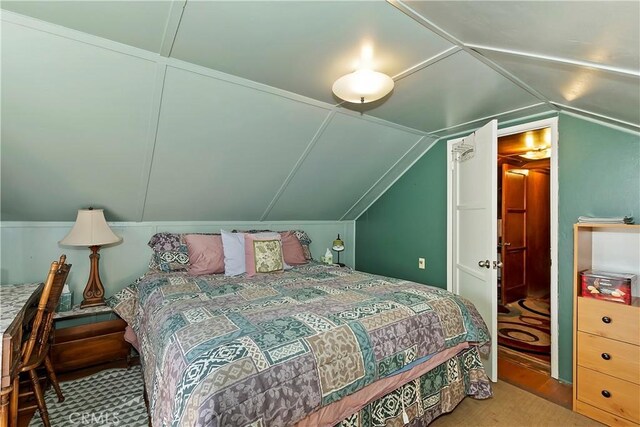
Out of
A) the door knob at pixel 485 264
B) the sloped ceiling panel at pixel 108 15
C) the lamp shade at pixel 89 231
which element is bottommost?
the door knob at pixel 485 264

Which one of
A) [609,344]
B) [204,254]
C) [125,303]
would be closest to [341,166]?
[204,254]

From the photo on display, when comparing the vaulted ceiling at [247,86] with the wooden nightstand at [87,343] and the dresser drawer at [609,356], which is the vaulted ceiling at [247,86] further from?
the dresser drawer at [609,356]

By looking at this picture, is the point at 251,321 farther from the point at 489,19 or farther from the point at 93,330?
the point at 93,330

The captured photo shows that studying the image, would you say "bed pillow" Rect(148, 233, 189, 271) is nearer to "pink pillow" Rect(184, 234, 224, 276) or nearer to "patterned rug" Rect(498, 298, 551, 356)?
"pink pillow" Rect(184, 234, 224, 276)

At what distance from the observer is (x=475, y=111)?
2494 mm

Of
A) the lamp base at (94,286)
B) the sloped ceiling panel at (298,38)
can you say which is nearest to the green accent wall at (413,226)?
the sloped ceiling panel at (298,38)

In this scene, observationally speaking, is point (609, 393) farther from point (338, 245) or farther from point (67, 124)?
point (67, 124)

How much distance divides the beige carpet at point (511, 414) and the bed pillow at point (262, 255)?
1624 millimetres

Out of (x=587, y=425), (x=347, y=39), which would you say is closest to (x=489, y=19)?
(x=347, y=39)

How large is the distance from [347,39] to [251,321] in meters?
1.50

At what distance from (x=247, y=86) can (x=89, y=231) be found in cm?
170

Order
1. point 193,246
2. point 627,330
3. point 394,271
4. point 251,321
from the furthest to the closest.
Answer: point 394,271
point 193,246
point 627,330
point 251,321

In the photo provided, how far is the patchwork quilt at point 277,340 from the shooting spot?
41.5 inches

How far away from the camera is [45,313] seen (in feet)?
5.76
